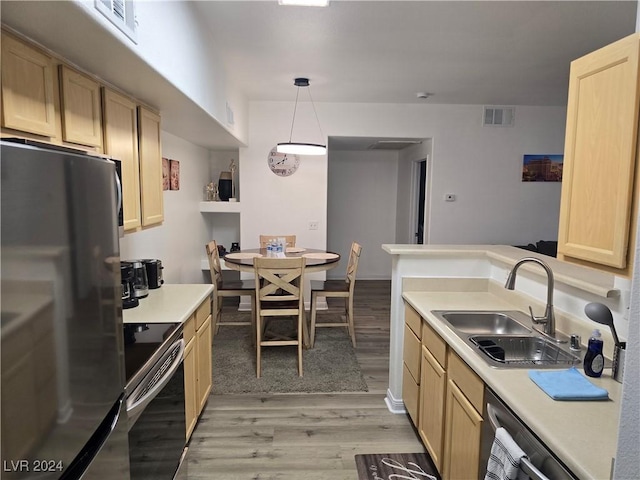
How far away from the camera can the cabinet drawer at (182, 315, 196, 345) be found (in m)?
2.20

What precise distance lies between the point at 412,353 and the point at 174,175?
2.81m

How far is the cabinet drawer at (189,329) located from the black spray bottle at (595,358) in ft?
6.12

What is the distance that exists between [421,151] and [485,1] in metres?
3.25

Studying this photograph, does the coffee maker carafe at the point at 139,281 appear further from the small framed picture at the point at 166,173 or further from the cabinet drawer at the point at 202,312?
the small framed picture at the point at 166,173

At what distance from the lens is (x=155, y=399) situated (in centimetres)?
161

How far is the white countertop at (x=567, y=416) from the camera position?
3.34 ft

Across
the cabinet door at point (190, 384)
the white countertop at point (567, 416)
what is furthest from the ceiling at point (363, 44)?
the white countertop at point (567, 416)

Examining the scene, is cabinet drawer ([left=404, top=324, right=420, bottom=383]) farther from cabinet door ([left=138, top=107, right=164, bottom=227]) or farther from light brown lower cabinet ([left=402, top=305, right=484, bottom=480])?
cabinet door ([left=138, top=107, right=164, bottom=227])

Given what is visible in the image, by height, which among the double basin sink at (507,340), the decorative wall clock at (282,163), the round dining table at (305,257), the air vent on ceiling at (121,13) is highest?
the air vent on ceiling at (121,13)

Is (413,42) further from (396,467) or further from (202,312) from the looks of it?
(396,467)

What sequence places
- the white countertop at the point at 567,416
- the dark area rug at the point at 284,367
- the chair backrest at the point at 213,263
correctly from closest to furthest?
1. the white countertop at the point at 567,416
2. the dark area rug at the point at 284,367
3. the chair backrest at the point at 213,263

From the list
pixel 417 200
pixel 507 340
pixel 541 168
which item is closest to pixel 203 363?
pixel 507 340

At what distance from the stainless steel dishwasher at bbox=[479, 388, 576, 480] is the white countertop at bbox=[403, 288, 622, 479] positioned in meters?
0.03

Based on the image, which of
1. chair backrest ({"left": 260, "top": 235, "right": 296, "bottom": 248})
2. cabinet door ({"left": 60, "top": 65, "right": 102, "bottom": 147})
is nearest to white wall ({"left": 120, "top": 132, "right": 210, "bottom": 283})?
chair backrest ({"left": 260, "top": 235, "right": 296, "bottom": 248})
